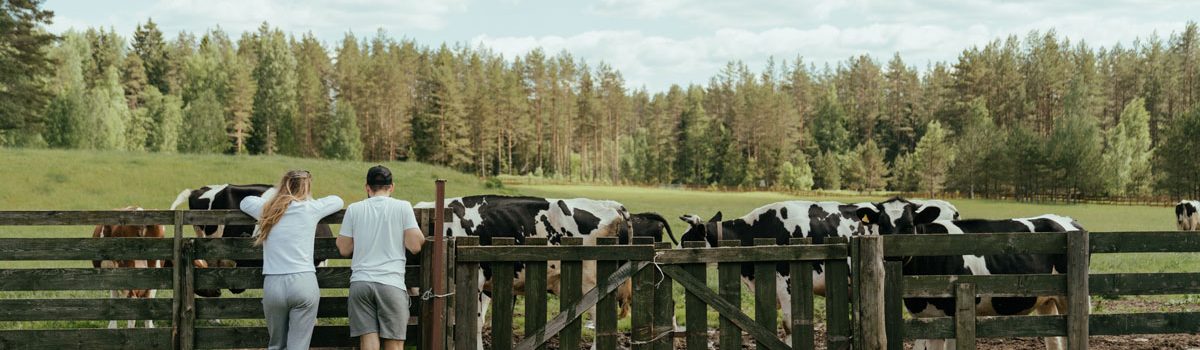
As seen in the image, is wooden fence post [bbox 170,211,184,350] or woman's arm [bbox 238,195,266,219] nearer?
woman's arm [bbox 238,195,266,219]

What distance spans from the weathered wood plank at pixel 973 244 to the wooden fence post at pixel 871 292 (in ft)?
0.62

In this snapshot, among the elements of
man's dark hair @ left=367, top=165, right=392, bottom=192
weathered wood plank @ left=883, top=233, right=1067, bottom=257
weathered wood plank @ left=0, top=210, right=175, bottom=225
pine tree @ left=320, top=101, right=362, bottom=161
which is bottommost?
weathered wood plank @ left=883, top=233, right=1067, bottom=257

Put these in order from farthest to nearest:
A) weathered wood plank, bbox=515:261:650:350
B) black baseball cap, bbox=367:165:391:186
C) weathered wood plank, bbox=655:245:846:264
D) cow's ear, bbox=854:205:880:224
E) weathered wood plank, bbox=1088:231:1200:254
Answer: cow's ear, bbox=854:205:880:224
weathered wood plank, bbox=1088:231:1200:254
weathered wood plank, bbox=655:245:846:264
weathered wood plank, bbox=515:261:650:350
black baseball cap, bbox=367:165:391:186

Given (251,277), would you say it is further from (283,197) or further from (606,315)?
(606,315)

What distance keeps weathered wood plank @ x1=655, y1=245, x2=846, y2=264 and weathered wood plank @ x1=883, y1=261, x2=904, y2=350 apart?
413 millimetres

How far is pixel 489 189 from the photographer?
49.7m

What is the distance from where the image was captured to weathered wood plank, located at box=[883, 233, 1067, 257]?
768 centimetres

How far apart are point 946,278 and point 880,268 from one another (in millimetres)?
691

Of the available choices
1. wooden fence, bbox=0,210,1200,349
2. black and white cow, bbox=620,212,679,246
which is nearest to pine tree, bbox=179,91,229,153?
black and white cow, bbox=620,212,679,246

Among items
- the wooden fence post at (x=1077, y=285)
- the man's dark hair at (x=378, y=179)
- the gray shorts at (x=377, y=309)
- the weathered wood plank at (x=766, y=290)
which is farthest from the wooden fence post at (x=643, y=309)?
the wooden fence post at (x=1077, y=285)

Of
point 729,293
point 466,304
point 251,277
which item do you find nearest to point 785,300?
point 729,293

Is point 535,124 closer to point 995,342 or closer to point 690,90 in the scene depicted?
point 690,90

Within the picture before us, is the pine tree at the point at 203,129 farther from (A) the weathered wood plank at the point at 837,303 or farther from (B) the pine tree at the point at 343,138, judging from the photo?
(A) the weathered wood plank at the point at 837,303

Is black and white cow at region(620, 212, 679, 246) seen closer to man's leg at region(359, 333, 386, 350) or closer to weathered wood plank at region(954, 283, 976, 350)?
weathered wood plank at region(954, 283, 976, 350)
